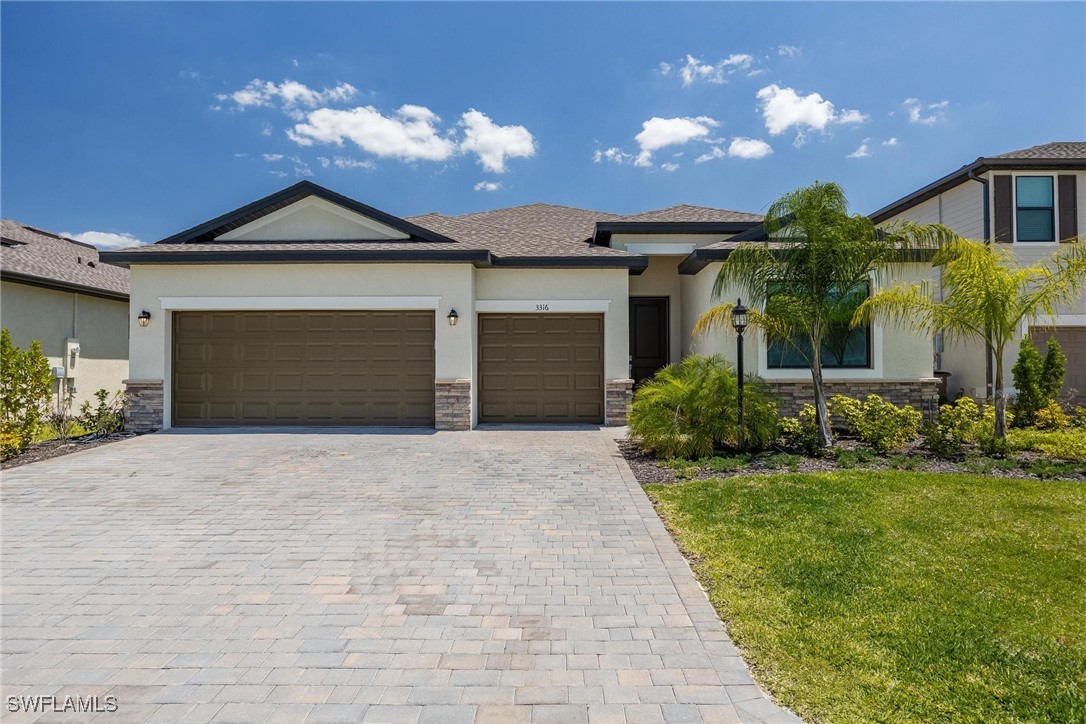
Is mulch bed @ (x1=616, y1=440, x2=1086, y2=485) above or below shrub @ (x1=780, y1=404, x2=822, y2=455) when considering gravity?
below

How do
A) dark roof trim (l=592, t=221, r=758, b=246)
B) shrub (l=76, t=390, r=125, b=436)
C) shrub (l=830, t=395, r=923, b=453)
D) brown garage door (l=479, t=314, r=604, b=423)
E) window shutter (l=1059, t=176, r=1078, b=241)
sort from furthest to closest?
dark roof trim (l=592, t=221, r=758, b=246)
window shutter (l=1059, t=176, r=1078, b=241)
brown garage door (l=479, t=314, r=604, b=423)
shrub (l=76, t=390, r=125, b=436)
shrub (l=830, t=395, r=923, b=453)

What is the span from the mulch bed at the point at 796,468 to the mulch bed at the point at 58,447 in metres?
9.62

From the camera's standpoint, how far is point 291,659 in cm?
314

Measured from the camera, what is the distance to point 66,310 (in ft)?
47.7

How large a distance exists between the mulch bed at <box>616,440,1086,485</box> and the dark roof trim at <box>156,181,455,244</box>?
685cm

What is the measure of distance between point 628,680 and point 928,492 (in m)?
5.33

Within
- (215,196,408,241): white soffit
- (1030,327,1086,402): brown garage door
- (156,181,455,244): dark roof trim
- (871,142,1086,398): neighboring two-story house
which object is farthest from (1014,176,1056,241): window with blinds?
(215,196,408,241): white soffit

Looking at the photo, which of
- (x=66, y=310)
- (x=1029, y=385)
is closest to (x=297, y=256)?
(x=66, y=310)

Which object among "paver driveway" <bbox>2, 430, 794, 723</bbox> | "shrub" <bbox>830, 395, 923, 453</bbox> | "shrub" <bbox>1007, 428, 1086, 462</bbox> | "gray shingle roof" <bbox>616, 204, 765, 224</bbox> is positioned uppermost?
"gray shingle roof" <bbox>616, 204, 765, 224</bbox>

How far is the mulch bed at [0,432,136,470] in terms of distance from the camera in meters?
8.70

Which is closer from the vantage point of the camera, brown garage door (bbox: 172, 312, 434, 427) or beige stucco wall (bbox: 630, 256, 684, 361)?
brown garage door (bbox: 172, 312, 434, 427)

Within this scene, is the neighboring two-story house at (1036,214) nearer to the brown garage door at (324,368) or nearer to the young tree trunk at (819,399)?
the young tree trunk at (819,399)

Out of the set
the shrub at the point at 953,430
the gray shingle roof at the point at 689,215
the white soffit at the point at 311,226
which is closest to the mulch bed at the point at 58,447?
the white soffit at the point at 311,226

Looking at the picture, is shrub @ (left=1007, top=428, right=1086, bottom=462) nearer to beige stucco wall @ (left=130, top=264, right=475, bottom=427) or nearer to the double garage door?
beige stucco wall @ (left=130, top=264, right=475, bottom=427)
